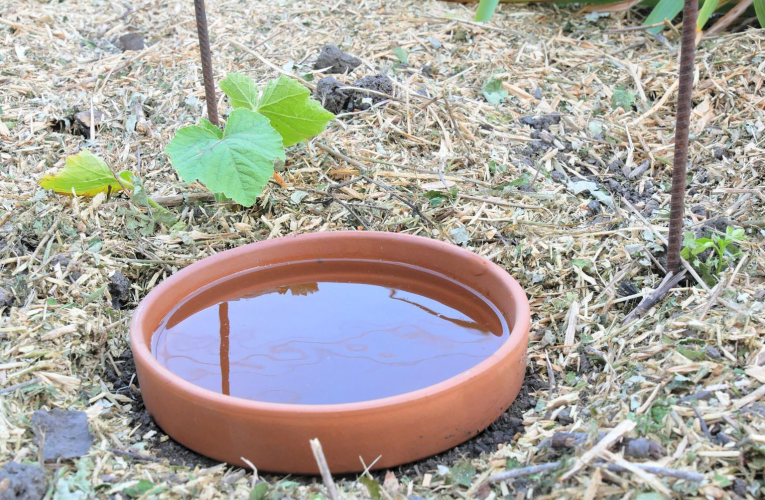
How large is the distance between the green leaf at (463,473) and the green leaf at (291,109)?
116 cm

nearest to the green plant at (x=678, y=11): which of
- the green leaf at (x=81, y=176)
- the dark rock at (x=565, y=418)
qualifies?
the green leaf at (x=81, y=176)

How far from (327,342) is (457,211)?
0.75 metres

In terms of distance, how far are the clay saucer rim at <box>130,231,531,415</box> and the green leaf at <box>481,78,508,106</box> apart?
100cm

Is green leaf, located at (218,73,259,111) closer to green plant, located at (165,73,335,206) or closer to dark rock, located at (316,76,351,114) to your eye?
green plant, located at (165,73,335,206)

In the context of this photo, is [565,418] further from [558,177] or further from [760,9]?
[760,9]

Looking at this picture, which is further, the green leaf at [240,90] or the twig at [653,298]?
the green leaf at [240,90]

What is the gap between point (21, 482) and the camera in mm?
1419

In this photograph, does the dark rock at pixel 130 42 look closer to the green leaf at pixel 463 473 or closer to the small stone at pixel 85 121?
the small stone at pixel 85 121

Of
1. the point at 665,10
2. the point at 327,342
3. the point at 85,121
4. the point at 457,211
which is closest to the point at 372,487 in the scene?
the point at 327,342

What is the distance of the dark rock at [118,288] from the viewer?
209 centimetres

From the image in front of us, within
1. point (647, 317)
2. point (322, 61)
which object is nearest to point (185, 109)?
point (322, 61)

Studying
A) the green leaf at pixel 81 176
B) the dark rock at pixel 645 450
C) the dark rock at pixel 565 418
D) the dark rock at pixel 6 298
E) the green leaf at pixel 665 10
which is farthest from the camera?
the green leaf at pixel 665 10

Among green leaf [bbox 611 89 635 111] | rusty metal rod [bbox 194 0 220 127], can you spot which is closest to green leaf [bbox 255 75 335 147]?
rusty metal rod [bbox 194 0 220 127]

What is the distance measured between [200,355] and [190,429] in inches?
9.4
